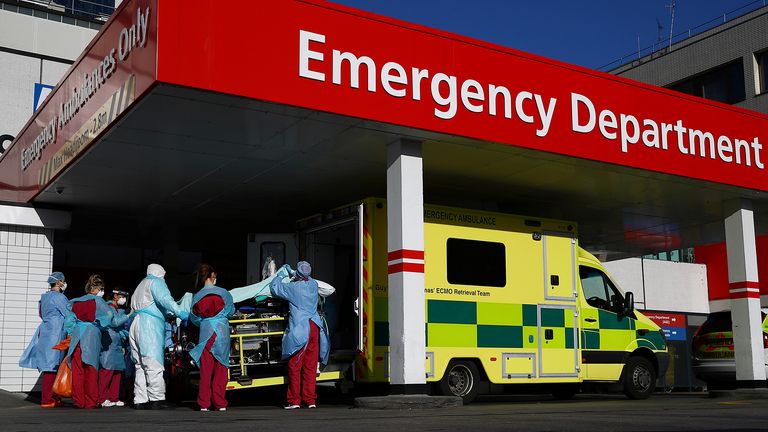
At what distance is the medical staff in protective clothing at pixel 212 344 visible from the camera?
9.11 meters

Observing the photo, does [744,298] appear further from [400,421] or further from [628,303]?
[400,421]

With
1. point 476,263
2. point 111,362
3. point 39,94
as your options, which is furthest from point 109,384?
point 39,94

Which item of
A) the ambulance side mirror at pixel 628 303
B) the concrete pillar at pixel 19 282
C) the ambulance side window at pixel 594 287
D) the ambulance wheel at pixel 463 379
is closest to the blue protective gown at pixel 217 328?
the ambulance wheel at pixel 463 379

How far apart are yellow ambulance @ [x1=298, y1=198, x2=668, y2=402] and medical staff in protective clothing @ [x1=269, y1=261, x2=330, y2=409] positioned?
64 centimetres

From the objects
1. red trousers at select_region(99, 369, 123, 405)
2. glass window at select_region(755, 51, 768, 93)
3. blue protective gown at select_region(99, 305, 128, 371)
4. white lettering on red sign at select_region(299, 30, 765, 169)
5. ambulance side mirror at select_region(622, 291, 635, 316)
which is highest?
glass window at select_region(755, 51, 768, 93)

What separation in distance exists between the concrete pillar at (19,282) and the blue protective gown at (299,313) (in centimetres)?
527

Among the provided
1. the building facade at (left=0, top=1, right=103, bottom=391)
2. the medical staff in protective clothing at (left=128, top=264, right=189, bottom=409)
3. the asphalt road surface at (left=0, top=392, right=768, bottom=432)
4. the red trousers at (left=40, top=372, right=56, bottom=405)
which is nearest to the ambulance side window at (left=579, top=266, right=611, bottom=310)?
the asphalt road surface at (left=0, top=392, right=768, bottom=432)

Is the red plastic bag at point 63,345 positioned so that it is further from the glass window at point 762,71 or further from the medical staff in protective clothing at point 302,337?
the glass window at point 762,71

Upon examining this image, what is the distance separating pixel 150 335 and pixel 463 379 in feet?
12.9

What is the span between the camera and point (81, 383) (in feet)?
32.4

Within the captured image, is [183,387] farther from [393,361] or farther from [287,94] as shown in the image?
[287,94]

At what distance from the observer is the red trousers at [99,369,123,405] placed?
10273 millimetres

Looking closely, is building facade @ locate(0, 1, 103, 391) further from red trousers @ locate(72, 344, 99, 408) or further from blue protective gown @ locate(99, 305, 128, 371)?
red trousers @ locate(72, 344, 99, 408)

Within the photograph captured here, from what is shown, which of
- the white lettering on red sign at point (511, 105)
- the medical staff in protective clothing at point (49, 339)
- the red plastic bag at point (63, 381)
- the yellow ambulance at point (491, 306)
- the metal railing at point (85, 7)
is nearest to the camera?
the white lettering on red sign at point (511, 105)
